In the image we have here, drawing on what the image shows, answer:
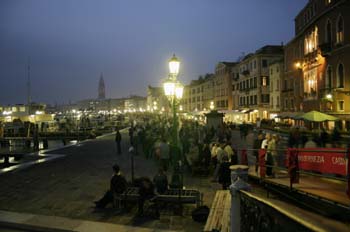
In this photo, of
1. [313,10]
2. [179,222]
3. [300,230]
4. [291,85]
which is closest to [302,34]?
[313,10]

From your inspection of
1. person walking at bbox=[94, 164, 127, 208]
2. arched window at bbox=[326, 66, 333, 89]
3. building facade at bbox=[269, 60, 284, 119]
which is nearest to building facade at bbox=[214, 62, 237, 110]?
building facade at bbox=[269, 60, 284, 119]

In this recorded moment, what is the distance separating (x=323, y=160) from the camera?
9.59 meters

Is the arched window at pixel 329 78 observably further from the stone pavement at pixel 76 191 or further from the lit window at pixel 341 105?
the stone pavement at pixel 76 191

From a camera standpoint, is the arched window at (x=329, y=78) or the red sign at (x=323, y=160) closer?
the red sign at (x=323, y=160)

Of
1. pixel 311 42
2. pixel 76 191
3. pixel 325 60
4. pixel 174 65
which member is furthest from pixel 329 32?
pixel 76 191

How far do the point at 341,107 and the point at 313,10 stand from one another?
40.7 ft

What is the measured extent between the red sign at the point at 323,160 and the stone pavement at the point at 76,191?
338 centimetres

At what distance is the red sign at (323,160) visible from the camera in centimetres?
886

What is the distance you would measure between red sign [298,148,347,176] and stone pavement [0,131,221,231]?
11.1ft

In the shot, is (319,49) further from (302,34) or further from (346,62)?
(302,34)

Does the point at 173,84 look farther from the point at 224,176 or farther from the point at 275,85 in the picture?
the point at 275,85

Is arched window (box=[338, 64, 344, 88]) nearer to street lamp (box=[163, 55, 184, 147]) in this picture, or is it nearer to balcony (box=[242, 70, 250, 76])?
street lamp (box=[163, 55, 184, 147])

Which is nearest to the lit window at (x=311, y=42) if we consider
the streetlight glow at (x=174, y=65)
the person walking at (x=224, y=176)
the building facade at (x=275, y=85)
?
the building facade at (x=275, y=85)

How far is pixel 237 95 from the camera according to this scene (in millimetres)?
65312
